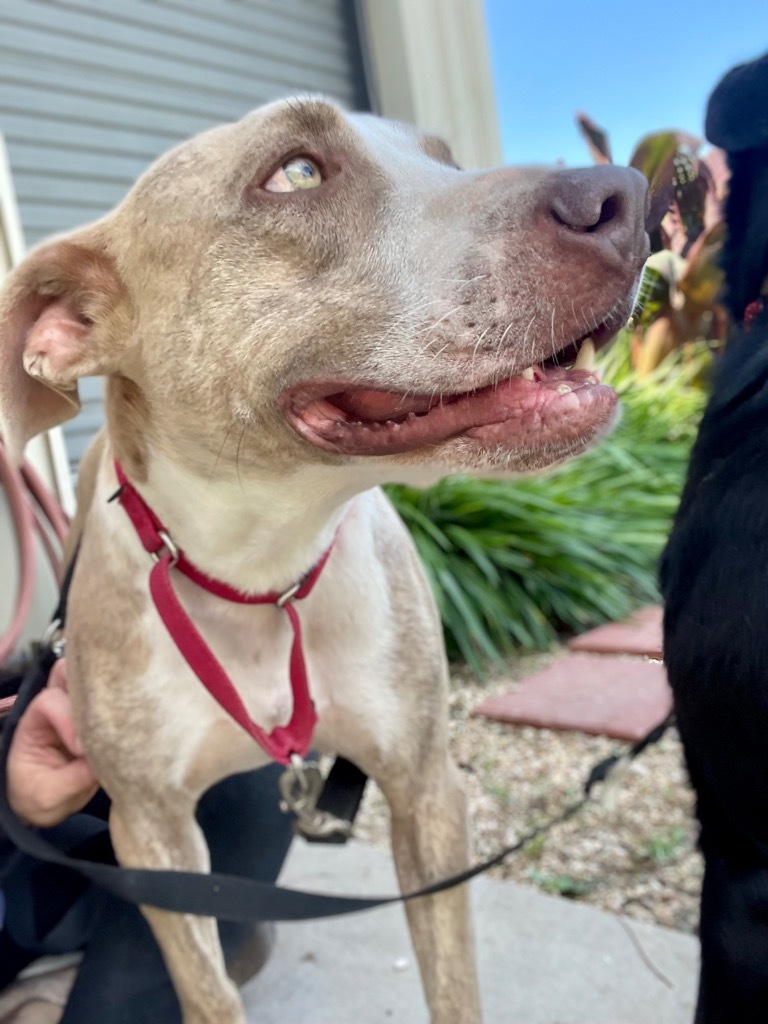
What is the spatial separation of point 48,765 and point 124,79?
14.7 feet

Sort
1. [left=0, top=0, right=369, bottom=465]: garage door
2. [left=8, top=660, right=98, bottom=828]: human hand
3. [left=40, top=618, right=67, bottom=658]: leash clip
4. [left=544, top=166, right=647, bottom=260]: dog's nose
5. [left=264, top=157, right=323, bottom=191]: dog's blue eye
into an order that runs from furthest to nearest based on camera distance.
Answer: [left=0, top=0, right=369, bottom=465]: garage door
[left=40, top=618, right=67, bottom=658]: leash clip
[left=8, top=660, right=98, bottom=828]: human hand
[left=264, top=157, right=323, bottom=191]: dog's blue eye
[left=544, top=166, right=647, bottom=260]: dog's nose

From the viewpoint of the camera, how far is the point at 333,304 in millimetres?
1350

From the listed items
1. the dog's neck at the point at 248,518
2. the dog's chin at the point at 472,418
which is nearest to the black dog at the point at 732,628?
the dog's chin at the point at 472,418

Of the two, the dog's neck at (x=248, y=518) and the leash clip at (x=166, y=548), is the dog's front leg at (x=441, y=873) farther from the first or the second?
the leash clip at (x=166, y=548)

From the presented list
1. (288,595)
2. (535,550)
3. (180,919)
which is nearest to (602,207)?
(288,595)

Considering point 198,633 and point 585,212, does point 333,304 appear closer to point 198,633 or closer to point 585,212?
point 585,212

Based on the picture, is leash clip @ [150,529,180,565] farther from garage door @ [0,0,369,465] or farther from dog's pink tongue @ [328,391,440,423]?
garage door @ [0,0,369,465]

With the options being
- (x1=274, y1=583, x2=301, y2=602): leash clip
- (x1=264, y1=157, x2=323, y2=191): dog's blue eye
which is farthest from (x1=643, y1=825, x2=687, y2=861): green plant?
(x1=264, y1=157, x2=323, y2=191): dog's blue eye

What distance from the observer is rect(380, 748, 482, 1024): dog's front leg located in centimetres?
174

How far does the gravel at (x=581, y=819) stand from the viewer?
A: 8.20ft

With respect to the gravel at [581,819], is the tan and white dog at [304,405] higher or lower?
higher

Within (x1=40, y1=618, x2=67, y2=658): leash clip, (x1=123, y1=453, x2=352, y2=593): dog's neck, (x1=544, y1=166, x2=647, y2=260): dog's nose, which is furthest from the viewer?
(x1=40, y1=618, x2=67, y2=658): leash clip

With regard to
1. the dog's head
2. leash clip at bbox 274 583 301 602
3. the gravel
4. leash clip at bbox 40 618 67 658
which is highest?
the dog's head

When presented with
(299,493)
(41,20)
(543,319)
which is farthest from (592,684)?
(41,20)
